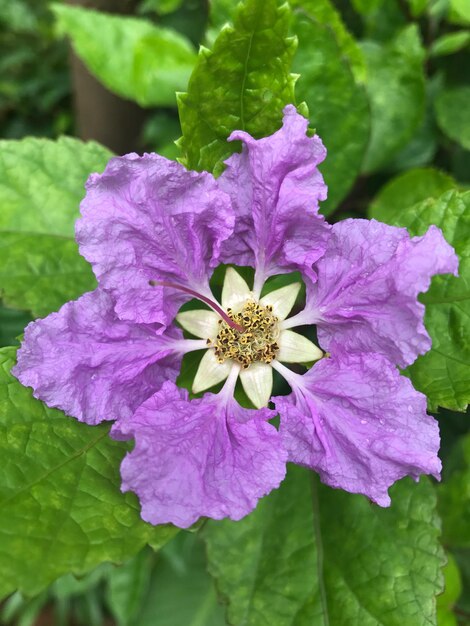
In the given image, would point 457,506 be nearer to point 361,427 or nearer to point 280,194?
point 361,427

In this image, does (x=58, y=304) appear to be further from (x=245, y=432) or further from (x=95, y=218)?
(x=245, y=432)

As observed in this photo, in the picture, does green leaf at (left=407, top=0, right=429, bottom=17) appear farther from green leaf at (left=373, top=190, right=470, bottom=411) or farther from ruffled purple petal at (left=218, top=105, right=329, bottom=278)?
ruffled purple petal at (left=218, top=105, right=329, bottom=278)

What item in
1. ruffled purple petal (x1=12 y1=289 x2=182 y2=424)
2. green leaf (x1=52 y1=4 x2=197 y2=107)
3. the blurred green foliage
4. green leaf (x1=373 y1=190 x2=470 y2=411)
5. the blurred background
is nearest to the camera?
ruffled purple petal (x1=12 y1=289 x2=182 y2=424)

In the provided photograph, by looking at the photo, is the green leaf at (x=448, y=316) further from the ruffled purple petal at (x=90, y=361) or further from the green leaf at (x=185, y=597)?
the green leaf at (x=185, y=597)

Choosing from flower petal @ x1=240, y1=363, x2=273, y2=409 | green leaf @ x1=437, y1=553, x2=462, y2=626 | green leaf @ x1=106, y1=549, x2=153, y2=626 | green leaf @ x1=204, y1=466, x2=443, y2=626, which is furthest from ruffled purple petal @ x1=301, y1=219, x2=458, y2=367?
green leaf @ x1=106, y1=549, x2=153, y2=626

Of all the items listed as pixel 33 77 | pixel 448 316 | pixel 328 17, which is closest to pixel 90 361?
pixel 448 316

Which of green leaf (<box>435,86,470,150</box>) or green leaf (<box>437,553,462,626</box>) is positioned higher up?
green leaf (<box>435,86,470,150</box>)

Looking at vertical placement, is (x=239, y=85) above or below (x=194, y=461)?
above
